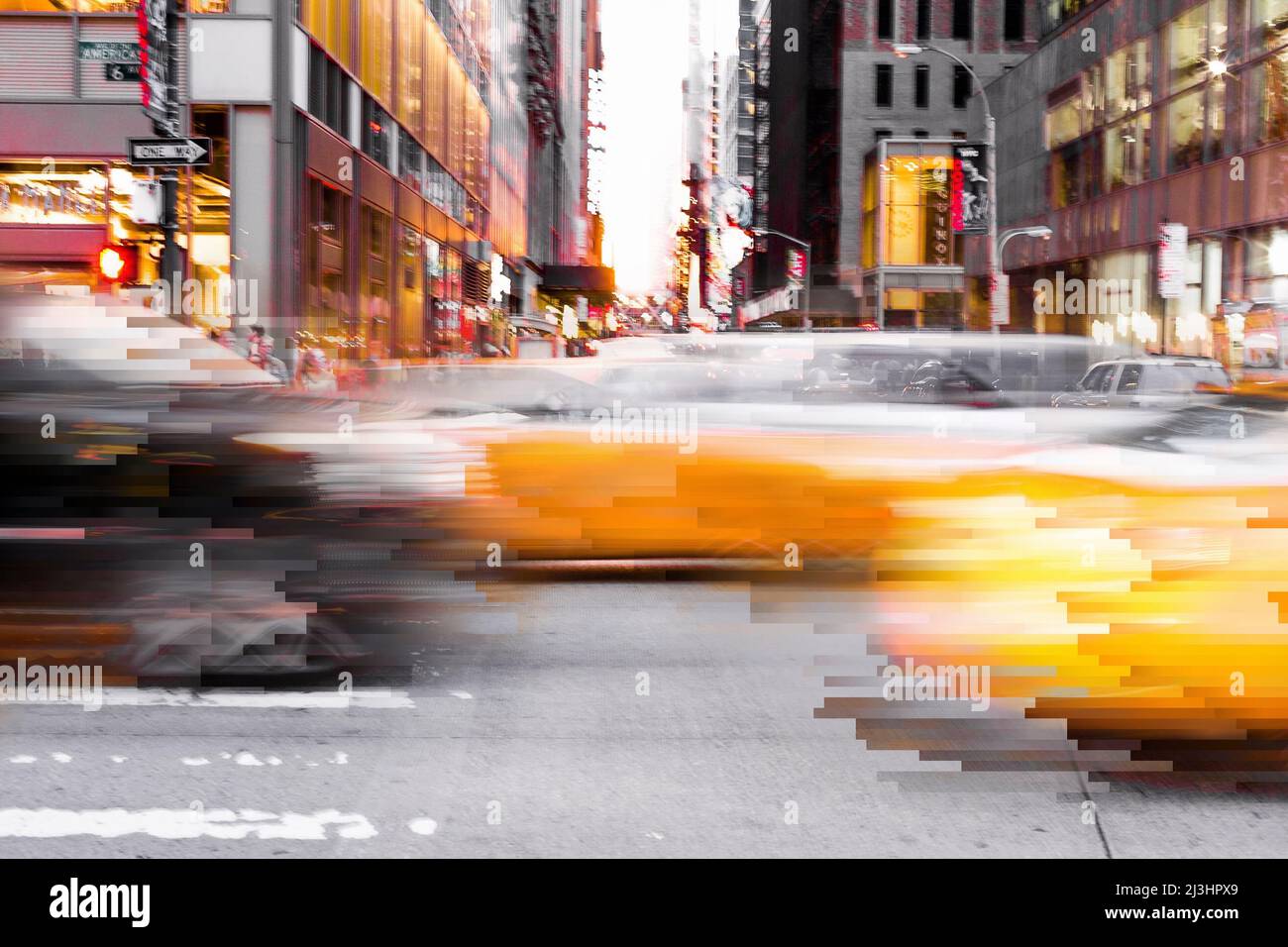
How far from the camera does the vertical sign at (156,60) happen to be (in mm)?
16469

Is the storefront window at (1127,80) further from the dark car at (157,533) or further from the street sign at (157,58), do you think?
the dark car at (157,533)

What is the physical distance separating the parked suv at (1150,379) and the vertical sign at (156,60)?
1205cm


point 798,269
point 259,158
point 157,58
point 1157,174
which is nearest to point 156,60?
point 157,58

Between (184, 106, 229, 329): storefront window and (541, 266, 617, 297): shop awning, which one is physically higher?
(541, 266, 617, 297): shop awning

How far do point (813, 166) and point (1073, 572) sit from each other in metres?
83.8

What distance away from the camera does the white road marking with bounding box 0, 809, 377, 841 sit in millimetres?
4777

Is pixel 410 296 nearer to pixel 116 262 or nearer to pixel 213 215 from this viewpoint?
pixel 213 215

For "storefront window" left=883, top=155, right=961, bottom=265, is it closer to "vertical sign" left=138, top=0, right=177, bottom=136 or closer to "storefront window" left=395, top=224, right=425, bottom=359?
"storefront window" left=395, top=224, right=425, bottom=359

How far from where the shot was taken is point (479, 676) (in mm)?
7324

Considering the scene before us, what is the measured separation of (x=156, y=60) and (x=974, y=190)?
61.1 feet

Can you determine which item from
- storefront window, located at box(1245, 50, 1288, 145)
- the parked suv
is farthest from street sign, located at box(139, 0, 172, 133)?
storefront window, located at box(1245, 50, 1288, 145)

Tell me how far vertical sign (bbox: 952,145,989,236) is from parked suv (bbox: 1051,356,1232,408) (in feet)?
41.8
